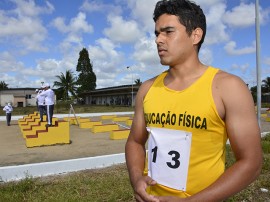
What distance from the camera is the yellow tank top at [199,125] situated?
1693 mm

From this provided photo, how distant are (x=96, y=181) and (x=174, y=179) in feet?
16.1

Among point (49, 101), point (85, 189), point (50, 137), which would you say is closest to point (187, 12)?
point (85, 189)

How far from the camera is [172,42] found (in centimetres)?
186

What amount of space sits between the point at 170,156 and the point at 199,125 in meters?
0.26

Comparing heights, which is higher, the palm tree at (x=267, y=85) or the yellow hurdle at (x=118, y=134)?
the palm tree at (x=267, y=85)

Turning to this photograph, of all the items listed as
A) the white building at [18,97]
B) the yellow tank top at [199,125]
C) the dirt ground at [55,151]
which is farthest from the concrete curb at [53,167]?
the white building at [18,97]

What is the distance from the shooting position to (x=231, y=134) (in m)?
1.65

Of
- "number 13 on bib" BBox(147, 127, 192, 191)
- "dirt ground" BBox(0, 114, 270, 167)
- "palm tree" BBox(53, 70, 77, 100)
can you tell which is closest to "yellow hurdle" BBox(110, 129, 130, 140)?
"dirt ground" BBox(0, 114, 270, 167)

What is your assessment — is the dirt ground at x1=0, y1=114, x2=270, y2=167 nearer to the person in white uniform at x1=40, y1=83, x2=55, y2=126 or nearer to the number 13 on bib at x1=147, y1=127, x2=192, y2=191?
the person in white uniform at x1=40, y1=83, x2=55, y2=126

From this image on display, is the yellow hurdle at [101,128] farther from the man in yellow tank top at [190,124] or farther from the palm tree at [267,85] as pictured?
the palm tree at [267,85]

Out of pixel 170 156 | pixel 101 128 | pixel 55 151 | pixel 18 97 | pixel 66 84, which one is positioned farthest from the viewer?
pixel 18 97

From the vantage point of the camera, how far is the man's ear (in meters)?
1.88

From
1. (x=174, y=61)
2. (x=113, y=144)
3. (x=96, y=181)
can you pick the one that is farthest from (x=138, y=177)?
(x=113, y=144)

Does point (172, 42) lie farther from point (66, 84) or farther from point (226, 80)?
point (66, 84)
